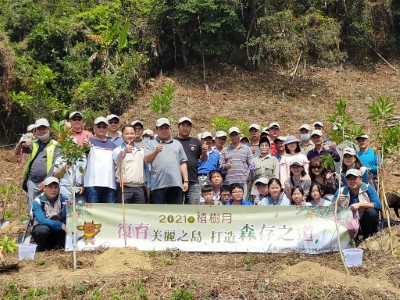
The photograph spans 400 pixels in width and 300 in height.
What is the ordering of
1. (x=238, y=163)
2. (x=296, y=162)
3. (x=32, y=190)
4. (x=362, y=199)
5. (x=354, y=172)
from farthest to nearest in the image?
(x=238, y=163) → (x=32, y=190) → (x=296, y=162) → (x=362, y=199) → (x=354, y=172)

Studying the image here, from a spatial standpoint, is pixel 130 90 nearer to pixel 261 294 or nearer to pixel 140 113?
pixel 140 113

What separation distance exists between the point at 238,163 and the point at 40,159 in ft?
9.36

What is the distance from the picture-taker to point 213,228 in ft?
25.6

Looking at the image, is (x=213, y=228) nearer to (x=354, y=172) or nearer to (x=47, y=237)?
(x=354, y=172)

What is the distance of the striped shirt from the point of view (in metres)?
8.48

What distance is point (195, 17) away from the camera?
53.8 feet

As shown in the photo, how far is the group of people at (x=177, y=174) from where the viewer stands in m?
7.85

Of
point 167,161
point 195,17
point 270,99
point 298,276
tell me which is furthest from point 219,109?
point 298,276

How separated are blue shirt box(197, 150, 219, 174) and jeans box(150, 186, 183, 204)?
81 cm

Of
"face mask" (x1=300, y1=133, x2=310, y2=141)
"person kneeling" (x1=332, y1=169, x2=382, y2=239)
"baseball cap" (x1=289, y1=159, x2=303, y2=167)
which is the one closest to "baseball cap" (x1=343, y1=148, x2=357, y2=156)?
"person kneeling" (x1=332, y1=169, x2=382, y2=239)

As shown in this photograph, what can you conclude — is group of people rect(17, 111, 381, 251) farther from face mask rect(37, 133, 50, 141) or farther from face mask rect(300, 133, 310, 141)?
face mask rect(300, 133, 310, 141)

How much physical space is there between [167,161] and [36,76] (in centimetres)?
868

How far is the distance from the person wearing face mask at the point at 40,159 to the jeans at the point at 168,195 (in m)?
1.54

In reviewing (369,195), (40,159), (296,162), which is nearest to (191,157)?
(296,162)
